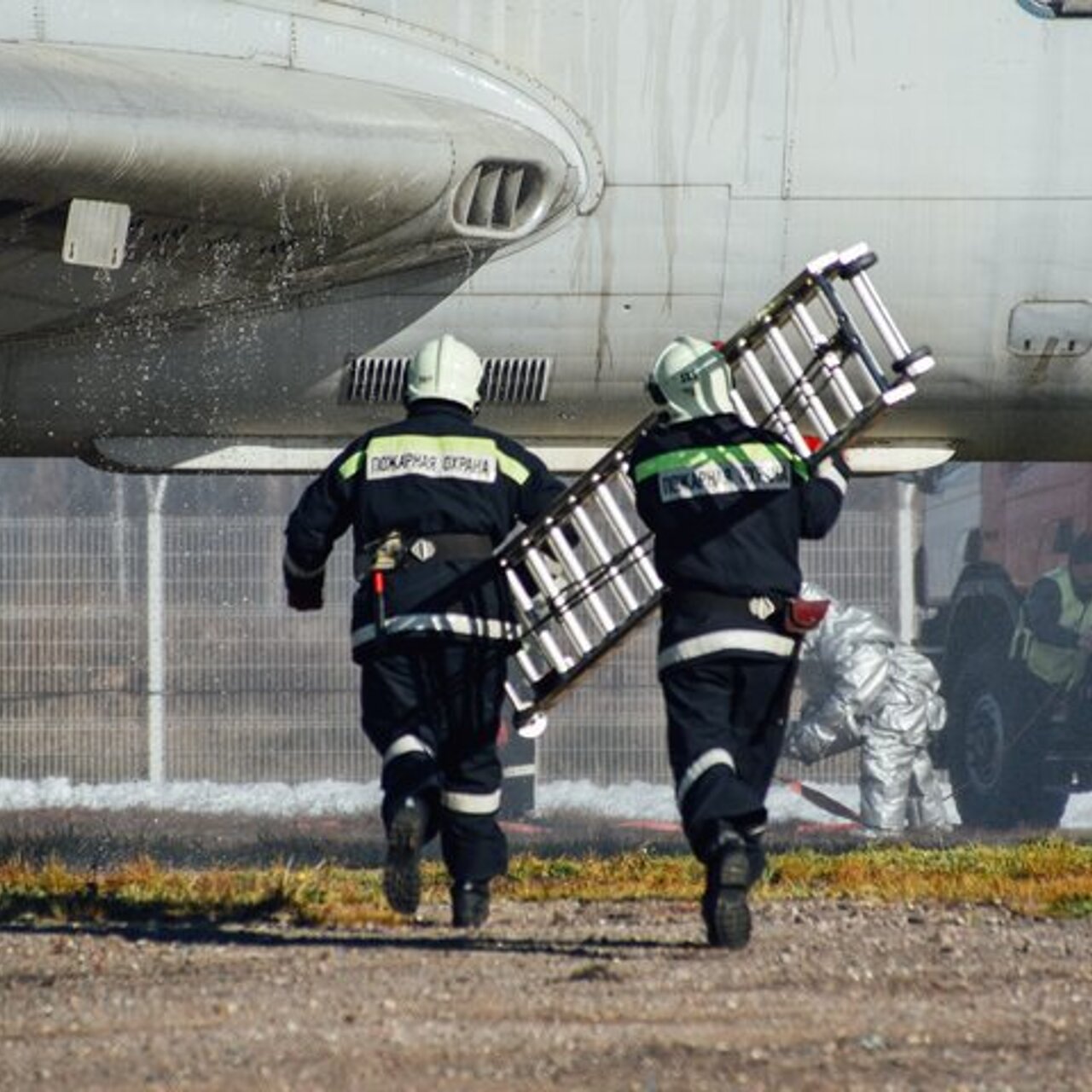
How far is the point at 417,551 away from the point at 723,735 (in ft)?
4.03

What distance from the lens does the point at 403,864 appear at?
8.34 m

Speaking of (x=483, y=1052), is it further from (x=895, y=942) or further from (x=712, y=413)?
(x=712, y=413)

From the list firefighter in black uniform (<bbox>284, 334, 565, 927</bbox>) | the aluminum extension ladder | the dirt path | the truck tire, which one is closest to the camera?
the dirt path

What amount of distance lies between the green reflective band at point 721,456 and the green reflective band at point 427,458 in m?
0.64

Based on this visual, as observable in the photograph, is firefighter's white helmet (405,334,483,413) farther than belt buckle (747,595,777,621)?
Yes

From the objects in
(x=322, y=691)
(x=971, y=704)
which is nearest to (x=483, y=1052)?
(x=971, y=704)

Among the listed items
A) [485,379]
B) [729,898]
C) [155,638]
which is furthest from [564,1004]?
[155,638]

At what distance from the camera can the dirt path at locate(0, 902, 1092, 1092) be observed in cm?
581

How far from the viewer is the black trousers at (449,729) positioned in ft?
28.6

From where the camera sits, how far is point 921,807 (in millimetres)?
25531

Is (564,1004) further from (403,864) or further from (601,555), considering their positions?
(601,555)

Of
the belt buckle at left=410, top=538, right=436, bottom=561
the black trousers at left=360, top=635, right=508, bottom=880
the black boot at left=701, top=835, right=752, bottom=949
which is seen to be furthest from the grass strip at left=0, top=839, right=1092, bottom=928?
the black boot at left=701, top=835, right=752, bottom=949

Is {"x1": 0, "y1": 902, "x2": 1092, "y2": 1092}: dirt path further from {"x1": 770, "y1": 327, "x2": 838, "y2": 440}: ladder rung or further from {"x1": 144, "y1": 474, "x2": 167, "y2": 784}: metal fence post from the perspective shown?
{"x1": 144, "y1": 474, "x2": 167, "y2": 784}: metal fence post

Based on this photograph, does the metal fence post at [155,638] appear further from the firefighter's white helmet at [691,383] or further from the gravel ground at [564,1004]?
the firefighter's white helmet at [691,383]
